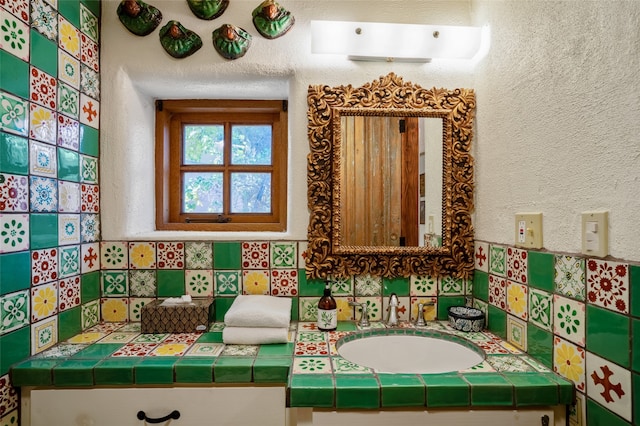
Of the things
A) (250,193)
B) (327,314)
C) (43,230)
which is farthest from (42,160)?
(327,314)

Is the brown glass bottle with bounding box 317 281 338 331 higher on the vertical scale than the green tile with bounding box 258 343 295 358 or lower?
A: higher

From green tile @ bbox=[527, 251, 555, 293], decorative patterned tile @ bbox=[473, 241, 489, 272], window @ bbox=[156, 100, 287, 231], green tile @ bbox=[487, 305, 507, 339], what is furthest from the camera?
window @ bbox=[156, 100, 287, 231]

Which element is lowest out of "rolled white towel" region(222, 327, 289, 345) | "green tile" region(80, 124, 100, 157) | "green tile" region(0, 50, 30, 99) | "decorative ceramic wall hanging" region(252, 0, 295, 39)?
"rolled white towel" region(222, 327, 289, 345)

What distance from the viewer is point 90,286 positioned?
1.25m

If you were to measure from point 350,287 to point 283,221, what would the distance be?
1.25 ft

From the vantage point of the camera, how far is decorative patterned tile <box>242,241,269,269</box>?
1.31 m

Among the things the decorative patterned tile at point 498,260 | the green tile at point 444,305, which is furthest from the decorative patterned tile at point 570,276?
the green tile at point 444,305

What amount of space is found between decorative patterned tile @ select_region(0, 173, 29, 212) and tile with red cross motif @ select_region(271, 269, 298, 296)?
2.41ft

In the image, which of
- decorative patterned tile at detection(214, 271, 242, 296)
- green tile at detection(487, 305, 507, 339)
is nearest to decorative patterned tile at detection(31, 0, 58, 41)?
decorative patterned tile at detection(214, 271, 242, 296)

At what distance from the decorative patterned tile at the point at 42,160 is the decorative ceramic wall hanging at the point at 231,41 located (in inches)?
24.1

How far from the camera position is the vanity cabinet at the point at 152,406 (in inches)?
37.1

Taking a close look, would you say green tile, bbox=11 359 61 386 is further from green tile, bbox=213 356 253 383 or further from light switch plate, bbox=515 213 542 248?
light switch plate, bbox=515 213 542 248

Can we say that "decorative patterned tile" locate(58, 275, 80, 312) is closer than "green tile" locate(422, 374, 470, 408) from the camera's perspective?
No

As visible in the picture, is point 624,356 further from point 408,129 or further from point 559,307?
point 408,129
